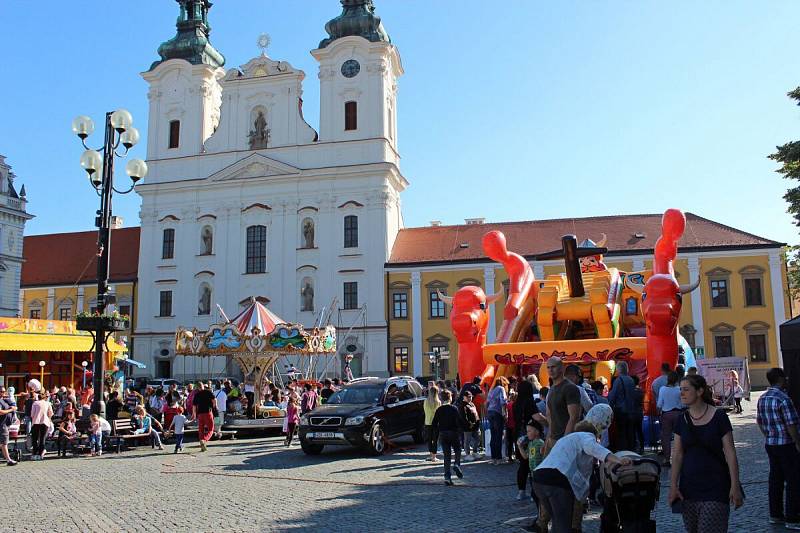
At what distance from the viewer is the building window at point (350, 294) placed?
137 ft

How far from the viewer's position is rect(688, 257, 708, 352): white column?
39.1 meters

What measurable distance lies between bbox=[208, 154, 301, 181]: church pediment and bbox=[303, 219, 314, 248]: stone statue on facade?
Answer: 3.11m

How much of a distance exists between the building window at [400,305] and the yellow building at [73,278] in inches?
649

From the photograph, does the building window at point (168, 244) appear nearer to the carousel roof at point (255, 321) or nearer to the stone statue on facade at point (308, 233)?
the stone statue on facade at point (308, 233)

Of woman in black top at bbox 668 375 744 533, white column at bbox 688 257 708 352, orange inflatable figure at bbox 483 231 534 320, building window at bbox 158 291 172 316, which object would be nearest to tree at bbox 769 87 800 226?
orange inflatable figure at bbox 483 231 534 320

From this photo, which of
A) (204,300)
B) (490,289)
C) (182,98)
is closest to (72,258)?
(204,300)

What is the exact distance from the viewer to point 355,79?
43.3 metres

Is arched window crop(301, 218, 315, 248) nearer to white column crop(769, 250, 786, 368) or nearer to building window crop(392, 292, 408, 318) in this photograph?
building window crop(392, 292, 408, 318)

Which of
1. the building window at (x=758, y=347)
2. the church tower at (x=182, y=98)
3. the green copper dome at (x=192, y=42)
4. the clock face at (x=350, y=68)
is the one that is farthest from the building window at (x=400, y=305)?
the green copper dome at (x=192, y=42)

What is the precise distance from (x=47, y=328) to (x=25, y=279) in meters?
21.9

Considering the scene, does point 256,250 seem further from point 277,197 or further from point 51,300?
point 51,300

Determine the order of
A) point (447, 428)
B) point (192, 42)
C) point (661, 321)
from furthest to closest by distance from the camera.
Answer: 1. point (192, 42)
2. point (661, 321)
3. point (447, 428)

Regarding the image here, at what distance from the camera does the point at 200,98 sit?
45.6 m

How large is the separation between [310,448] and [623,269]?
29332mm
